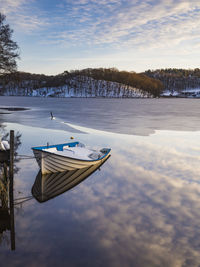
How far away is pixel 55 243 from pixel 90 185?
528 cm

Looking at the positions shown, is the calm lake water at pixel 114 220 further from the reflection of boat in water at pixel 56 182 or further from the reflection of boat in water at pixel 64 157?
the reflection of boat in water at pixel 64 157

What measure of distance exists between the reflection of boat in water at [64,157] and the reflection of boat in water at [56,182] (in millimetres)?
304

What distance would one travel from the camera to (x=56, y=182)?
13523 mm

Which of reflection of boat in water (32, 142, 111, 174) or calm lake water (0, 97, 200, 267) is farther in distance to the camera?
reflection of boat in water (32, 142, 111, 174)

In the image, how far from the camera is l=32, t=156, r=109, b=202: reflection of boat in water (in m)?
12.1

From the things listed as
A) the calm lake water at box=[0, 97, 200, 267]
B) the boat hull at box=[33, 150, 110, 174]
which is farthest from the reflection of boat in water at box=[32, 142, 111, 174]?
the calm lake water at box=[0, 97, 200, 267]

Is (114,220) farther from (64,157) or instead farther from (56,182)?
(64,157)

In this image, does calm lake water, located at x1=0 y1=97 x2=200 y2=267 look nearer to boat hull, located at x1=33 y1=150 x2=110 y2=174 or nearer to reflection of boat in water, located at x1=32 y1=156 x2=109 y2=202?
reflection of boat in water, located at x1=32 y1=156 x2=109 y2=202

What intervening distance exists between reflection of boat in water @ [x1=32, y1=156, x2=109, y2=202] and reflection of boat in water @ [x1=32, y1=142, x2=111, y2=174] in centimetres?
30

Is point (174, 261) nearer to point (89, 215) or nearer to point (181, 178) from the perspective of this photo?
point (89, 215)

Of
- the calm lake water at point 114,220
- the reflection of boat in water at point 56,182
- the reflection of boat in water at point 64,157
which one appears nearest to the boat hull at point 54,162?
the reflection of boat in water at point 64,157

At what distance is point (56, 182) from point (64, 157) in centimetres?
152

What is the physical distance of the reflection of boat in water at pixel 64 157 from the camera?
45.8 ft

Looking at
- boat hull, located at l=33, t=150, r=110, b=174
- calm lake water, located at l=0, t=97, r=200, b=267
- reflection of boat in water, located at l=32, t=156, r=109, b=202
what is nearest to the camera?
calm lake water, located at l=0, t=97, r=200, b=267
